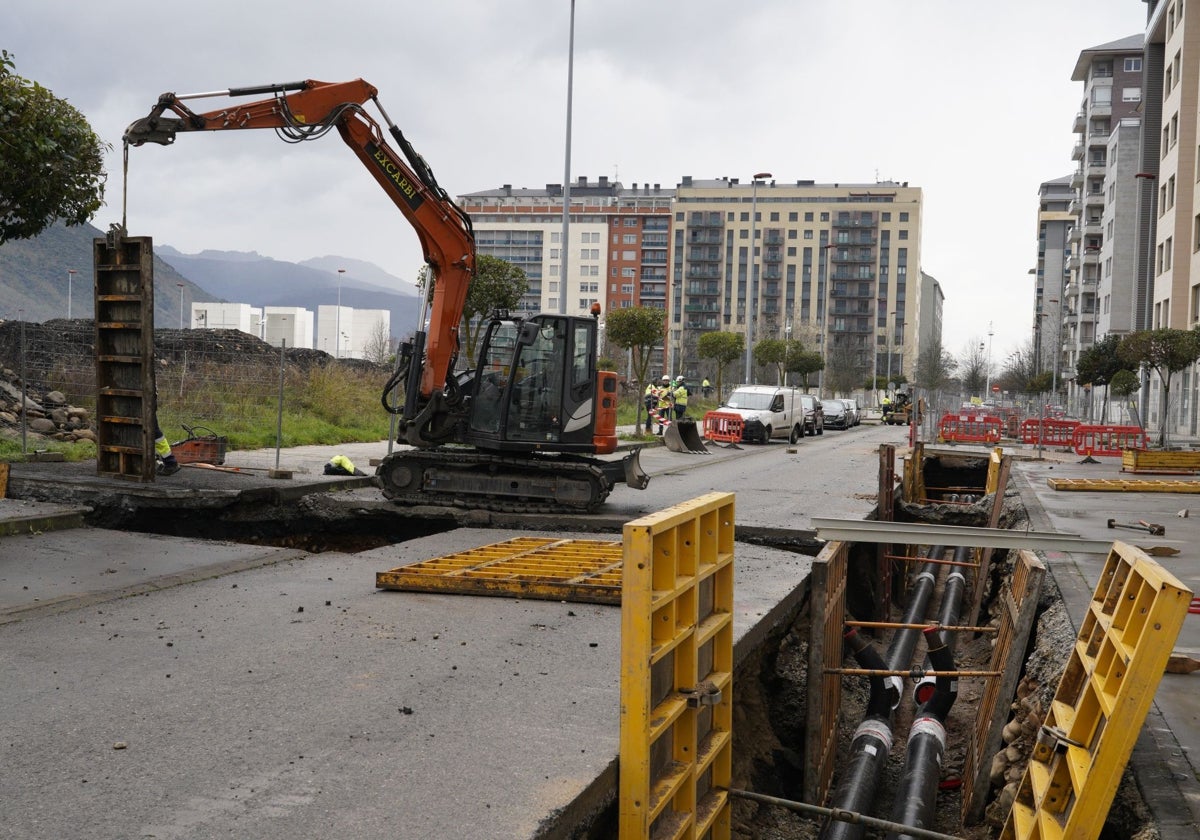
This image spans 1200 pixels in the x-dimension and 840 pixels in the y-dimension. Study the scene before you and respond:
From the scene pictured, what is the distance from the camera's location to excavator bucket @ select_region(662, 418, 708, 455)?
2669cm

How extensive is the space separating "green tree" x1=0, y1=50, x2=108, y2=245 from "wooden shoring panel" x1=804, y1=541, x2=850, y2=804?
8.22 metres

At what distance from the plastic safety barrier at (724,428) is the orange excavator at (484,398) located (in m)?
17.2

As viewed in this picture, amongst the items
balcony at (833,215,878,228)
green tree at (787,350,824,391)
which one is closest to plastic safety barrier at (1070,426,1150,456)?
green tree at (787,350,824,391)

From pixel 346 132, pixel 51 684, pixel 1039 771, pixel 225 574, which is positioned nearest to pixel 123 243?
pixel 346 132

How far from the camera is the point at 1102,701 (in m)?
4.19

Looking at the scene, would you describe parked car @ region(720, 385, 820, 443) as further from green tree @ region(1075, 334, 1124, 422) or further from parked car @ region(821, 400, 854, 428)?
parked car @ region(821, 400, 854, 428)

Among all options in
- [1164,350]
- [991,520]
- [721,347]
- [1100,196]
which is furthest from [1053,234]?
[991,520]

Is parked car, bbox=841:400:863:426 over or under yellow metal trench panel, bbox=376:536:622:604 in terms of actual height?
over

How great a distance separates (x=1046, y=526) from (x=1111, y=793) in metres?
9.55

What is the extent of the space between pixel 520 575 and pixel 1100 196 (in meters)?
88.7

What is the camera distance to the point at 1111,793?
395cm

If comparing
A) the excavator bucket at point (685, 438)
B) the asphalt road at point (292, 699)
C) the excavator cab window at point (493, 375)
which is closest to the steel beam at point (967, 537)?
the asphalt road at point (292, 699)

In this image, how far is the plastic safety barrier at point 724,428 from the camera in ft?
100

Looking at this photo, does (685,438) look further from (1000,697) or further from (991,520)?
(1000,697)
